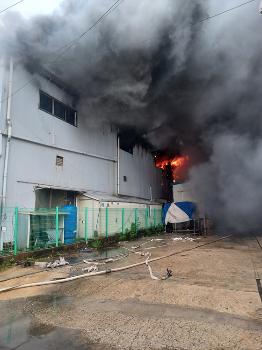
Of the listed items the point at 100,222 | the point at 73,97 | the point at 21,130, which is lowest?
the point at 100,222

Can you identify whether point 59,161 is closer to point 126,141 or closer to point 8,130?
point 8,130

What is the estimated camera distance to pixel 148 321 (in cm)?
393

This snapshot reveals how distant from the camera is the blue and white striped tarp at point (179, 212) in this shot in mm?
18594

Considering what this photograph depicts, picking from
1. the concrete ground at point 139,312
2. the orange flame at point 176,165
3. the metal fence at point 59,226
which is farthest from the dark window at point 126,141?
the concrete ground at point 139,312

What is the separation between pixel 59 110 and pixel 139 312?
36.4 ft

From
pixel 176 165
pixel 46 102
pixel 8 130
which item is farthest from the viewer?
→ pixel 176 165

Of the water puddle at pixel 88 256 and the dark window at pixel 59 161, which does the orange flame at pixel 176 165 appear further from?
the water puddle at pixel 88 256

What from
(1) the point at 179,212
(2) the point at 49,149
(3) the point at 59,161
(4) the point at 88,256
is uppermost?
(2) the point at 49,149

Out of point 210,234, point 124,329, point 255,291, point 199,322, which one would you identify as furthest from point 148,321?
point 210,234

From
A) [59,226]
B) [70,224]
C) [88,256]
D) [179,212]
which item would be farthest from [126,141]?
[88,256]

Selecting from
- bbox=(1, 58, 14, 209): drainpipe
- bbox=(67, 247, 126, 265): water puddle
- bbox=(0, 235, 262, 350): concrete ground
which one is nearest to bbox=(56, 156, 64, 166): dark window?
bbox=(1, 58, 14, 209): drainpipe

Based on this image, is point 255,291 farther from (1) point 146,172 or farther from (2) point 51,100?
(1) point 146,172

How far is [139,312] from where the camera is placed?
4.30 meters

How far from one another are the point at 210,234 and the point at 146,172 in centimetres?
716
